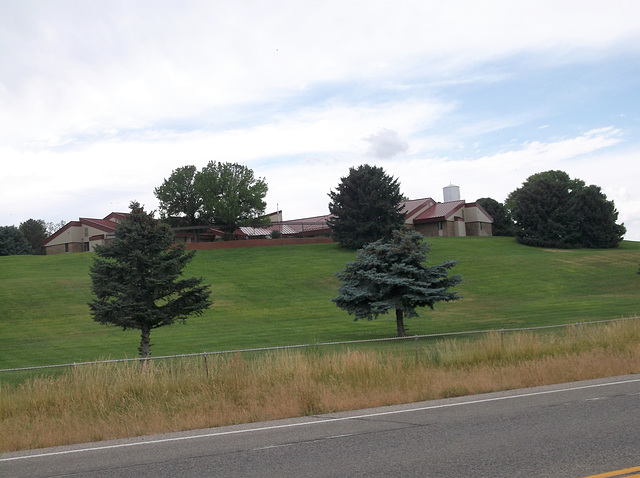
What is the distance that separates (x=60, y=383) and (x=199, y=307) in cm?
813

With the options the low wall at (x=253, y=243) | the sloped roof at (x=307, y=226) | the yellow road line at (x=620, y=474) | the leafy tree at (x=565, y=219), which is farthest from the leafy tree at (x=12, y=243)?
the yellow road line at (x=620, y=474)

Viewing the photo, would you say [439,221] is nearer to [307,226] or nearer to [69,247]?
[307,226]

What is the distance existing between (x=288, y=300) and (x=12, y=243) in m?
62.4

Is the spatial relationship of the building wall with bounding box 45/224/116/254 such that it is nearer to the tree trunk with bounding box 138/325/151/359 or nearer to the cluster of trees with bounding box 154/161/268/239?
the cluster of trees with bounding box 154/161/268/239

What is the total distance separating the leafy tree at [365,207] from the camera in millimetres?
64875

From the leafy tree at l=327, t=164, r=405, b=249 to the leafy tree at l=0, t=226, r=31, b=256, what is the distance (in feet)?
164

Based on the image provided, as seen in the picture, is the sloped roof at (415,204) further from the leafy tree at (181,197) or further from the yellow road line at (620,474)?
the yellow road line at (620,474)

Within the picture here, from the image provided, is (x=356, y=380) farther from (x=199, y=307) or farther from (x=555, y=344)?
(x=199, y=307)

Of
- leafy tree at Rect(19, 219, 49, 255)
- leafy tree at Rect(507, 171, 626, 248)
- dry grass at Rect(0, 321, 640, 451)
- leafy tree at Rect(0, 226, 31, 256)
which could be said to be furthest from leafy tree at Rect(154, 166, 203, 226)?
dry grass at Rect(0, 321, 640, 451)

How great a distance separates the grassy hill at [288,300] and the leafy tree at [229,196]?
16263mm

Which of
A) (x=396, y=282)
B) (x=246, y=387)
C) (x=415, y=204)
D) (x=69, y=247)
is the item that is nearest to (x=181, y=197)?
(x=69, y=247)

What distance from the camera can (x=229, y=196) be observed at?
83312mm

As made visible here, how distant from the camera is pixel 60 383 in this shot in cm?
1253

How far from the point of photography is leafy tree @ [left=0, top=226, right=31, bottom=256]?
87750 mm
